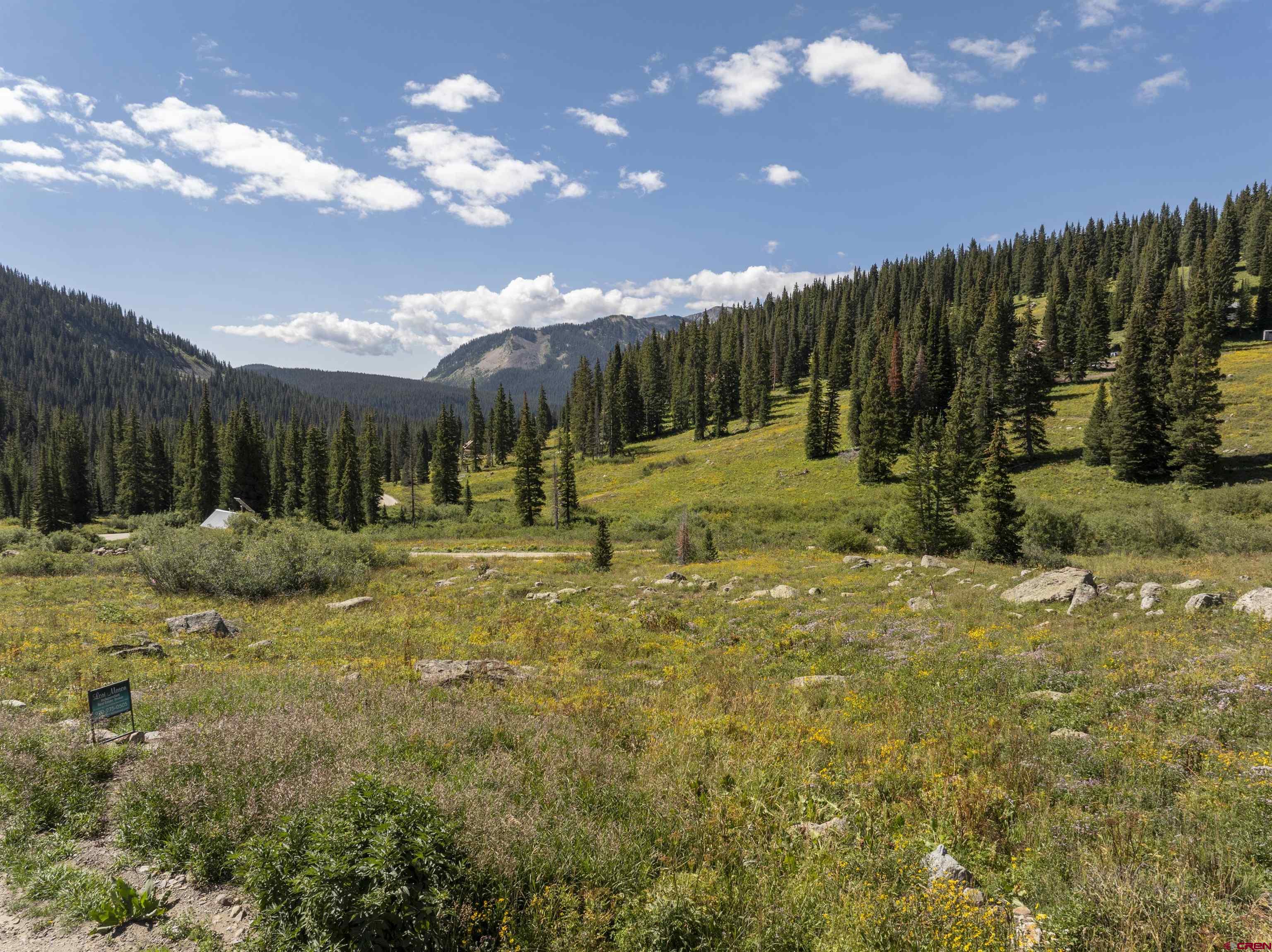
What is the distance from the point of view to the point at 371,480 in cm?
8406

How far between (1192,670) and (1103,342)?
108524mm

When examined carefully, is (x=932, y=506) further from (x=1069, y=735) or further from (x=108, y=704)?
(x=108, y=704)

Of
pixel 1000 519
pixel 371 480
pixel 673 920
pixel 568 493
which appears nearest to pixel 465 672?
pixel 673 920

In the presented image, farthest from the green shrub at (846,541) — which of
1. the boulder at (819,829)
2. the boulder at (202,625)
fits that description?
the boulder at (202,625)

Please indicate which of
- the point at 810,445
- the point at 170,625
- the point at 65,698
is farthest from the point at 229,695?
the point at 810,445

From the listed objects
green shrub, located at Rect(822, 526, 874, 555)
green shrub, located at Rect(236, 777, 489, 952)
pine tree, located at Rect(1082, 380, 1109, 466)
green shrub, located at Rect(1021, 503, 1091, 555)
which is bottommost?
green shrub, located at Rect(822, 526, 874, 555)

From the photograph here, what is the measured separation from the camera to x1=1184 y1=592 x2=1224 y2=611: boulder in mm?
13406

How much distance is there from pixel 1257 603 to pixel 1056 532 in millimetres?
23176

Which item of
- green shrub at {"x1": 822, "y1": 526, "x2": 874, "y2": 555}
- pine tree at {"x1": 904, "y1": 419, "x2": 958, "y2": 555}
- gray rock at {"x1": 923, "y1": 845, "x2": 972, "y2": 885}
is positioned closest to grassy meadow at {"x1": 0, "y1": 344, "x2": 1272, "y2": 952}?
gray rock at {"x1": 923, "y1": 845, "x2": 972, "y2": 885}

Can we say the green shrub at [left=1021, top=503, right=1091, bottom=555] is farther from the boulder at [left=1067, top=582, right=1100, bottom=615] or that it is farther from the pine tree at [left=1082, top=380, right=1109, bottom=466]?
the pine tree at [left=1082, top=380, right=1109, bottom=466]

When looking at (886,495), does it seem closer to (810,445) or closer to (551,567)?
(810,445)

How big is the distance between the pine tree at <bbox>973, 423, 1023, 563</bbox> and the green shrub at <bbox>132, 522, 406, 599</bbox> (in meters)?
34.9

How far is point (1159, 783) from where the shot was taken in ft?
22.4

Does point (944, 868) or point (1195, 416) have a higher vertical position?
point (1195, 416)
